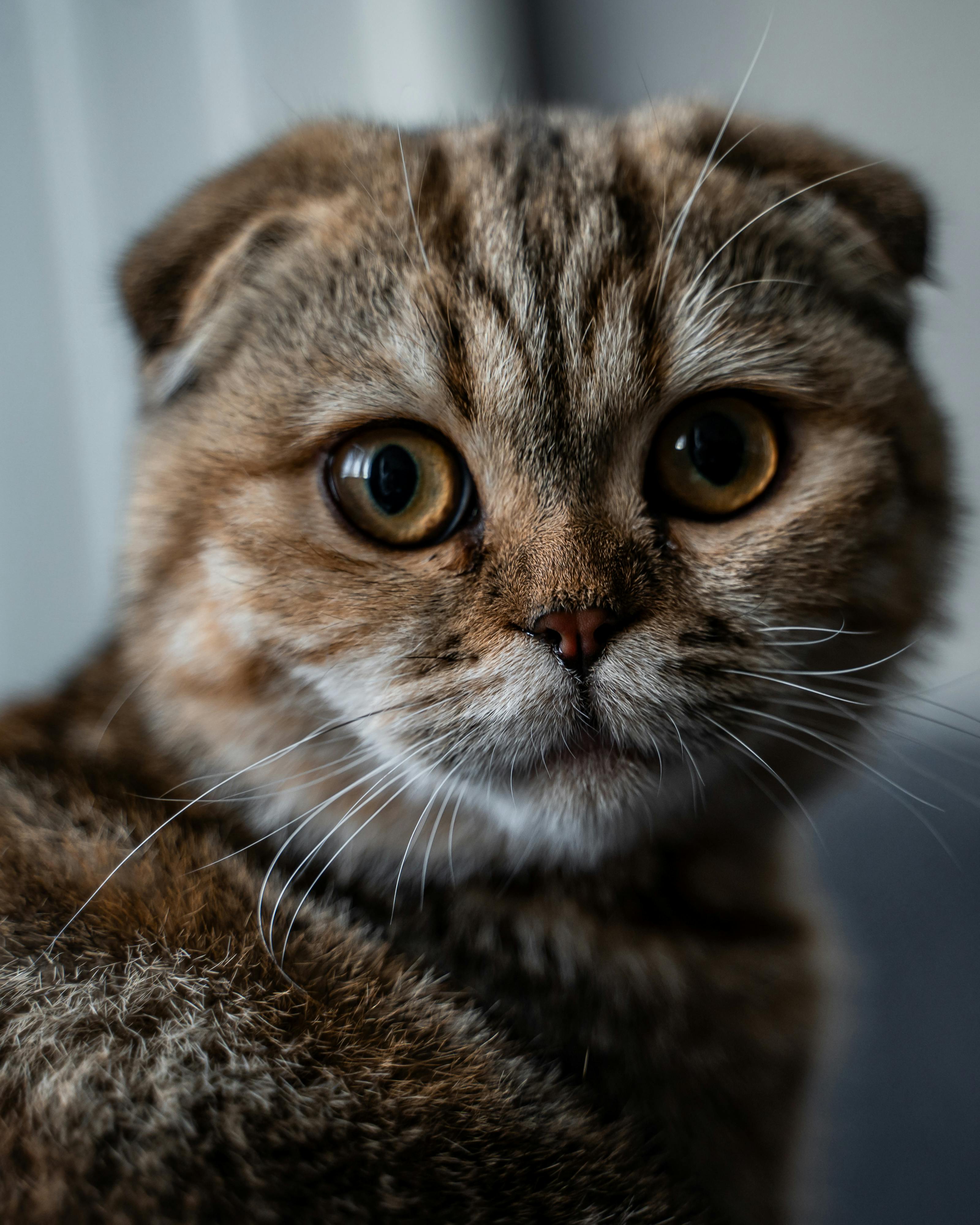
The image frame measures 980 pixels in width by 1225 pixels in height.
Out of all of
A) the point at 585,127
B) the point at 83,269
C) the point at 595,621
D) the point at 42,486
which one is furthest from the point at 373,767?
the point at 83,269

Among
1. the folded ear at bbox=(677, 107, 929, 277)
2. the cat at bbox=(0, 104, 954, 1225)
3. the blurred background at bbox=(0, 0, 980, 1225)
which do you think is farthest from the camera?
the blurred background at bbox=(0, 0, 980, 1225)

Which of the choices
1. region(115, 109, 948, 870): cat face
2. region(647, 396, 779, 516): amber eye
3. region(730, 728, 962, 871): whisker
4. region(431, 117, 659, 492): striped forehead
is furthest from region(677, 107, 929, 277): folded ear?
region(730, 728, 962, 871): whisker

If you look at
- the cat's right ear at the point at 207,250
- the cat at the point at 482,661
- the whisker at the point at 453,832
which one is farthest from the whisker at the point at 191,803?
the cat's right ear at the point at 207,250

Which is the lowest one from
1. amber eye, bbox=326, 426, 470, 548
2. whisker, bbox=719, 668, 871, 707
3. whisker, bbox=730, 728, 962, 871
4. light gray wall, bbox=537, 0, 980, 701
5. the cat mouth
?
whisker, bbox=730, 728, 962, 871

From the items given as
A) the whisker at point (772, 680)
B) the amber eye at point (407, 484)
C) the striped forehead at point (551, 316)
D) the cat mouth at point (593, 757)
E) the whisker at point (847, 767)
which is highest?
the striped forehead at point (551, 316)

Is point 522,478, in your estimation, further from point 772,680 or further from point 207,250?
point 207,250

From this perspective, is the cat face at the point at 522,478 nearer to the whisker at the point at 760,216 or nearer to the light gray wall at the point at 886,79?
the whisker at the point at 760,216

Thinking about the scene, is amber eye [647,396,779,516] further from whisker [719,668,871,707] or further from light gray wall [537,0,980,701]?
light gray wall [537,0,980,701]

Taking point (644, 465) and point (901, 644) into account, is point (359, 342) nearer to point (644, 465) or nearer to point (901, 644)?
point (644, 465)
